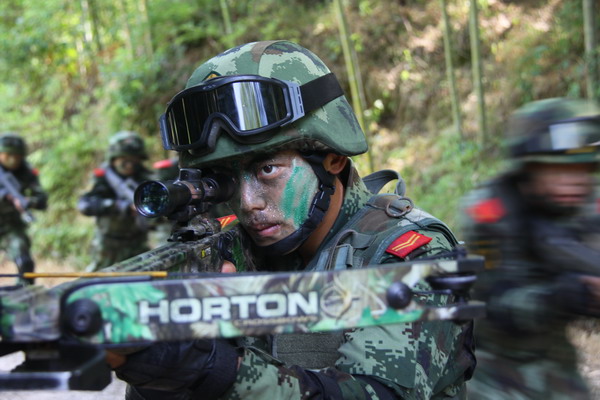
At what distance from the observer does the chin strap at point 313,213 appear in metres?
2.55

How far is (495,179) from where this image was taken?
7.73ft

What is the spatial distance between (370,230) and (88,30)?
17074 mm

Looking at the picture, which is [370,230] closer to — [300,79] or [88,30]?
[300,79]

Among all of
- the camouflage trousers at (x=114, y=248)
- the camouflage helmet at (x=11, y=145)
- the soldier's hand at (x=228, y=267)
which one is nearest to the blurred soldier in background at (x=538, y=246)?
the soldier's hand at (x=228, y=267)

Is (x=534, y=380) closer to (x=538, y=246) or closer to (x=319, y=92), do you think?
(x=538, y=246)

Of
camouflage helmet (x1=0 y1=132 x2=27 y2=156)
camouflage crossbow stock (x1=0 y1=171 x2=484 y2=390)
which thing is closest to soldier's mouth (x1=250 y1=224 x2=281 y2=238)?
camouflage crossbow stock (x1=0 y1=171 x2=484 y2=390)

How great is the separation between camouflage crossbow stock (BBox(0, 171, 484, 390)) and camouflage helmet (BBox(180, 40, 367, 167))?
3.22ft

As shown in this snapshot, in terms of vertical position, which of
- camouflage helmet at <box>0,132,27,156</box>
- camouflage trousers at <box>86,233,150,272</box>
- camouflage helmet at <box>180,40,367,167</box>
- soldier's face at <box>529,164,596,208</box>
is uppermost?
camouflage helmet at <box>0,132,27,156</box>

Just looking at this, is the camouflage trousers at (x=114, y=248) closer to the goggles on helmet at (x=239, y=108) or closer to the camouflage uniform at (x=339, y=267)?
the camouflage uniform at (x=339, y=267)

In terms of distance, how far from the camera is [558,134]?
213 centimetres

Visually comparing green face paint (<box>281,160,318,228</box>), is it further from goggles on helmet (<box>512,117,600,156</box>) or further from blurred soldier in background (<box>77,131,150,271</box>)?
blurred soldier in background (<box>77,131,150,271</box>)

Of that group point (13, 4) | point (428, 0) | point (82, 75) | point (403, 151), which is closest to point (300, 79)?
point (403, 151)

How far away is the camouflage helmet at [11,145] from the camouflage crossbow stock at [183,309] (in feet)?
28.3

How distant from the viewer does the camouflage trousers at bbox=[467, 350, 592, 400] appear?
7.20ft
